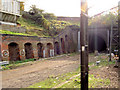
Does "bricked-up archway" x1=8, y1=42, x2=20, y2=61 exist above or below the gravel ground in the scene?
above

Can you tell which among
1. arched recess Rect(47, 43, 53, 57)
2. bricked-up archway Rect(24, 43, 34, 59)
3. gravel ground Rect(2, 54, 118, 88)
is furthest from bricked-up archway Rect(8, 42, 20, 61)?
arched recess Rect(47, 43, 53, 57)

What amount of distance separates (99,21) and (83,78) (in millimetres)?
28443

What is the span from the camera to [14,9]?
17.2 meters

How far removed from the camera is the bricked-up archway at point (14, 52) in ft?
46.9

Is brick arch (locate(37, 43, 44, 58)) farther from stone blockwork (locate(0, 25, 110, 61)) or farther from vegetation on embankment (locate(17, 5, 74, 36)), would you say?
vegetation on embankment (locate(17, 5, 74, 36))

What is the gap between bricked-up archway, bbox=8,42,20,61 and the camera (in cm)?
1429

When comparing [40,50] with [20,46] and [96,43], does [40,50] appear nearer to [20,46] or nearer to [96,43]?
[20,46]

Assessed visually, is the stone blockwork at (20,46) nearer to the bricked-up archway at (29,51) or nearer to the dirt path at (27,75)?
the bricked-up archway at (29,51)

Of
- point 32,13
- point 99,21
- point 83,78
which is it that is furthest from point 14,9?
point 99,21

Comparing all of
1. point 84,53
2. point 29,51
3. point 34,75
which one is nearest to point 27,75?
point 34,75

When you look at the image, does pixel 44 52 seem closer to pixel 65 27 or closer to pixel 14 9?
pixel 14 9

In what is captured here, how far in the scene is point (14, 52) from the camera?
14602 millimetres

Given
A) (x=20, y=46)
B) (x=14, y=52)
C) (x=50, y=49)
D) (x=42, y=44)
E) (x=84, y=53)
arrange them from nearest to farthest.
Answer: (x=84, y=53), (x=14, y=52), (x=20, y=46), (x=42, y=44), (x=50, y=49)

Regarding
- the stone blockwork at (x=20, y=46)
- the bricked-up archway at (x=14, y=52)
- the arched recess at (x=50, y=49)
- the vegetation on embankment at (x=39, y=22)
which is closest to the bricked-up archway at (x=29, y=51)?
the stone blockwork at (x=20, y=46)
